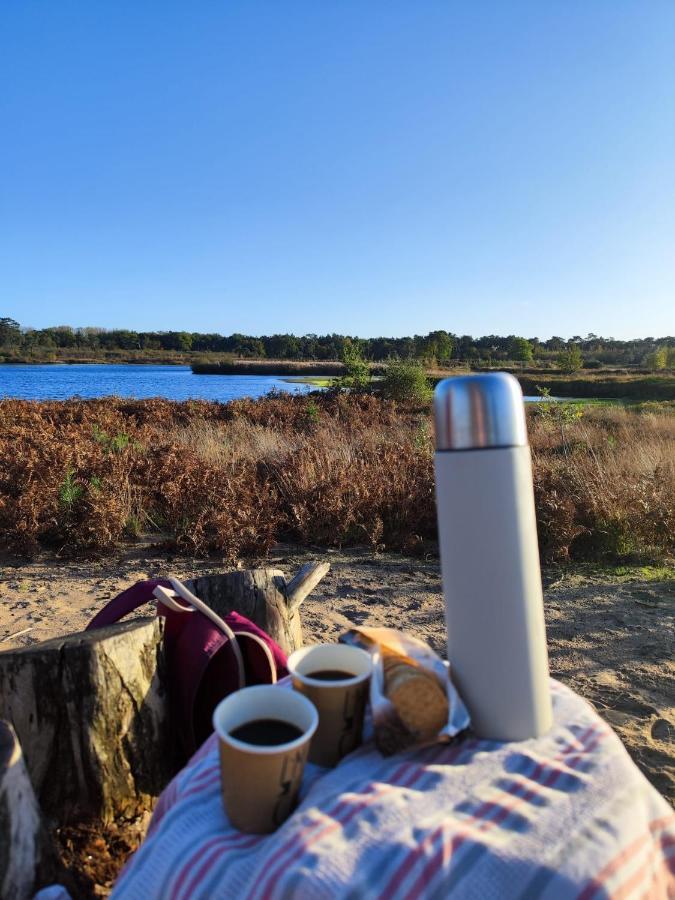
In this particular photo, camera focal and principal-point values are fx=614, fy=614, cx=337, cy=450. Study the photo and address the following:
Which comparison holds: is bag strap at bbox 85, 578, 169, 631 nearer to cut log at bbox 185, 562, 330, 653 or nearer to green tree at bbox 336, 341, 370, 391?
cut log at bbox 185, 562, 330, 653

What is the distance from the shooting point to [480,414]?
1.01 m

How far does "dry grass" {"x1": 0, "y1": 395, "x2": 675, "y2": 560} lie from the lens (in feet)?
18.2

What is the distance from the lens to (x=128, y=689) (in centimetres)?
183

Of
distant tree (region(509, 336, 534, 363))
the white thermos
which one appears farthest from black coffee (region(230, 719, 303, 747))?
distant tree (region(509, 336, 534, 363))

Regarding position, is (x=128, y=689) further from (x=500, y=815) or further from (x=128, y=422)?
(x=128, y=422)

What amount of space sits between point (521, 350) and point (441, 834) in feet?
279

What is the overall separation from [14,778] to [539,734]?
1.08 meters

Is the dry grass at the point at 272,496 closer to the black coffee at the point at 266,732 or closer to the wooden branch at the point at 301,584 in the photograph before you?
the wooden branch at the point at 301,584

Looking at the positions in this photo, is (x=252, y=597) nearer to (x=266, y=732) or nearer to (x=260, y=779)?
(x=266, y=732)

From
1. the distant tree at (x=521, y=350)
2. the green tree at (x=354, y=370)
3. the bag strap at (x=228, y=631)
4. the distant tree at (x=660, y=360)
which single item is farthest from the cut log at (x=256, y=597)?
the distant tree at (x=521, y=350)

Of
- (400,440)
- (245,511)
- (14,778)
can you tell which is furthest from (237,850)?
(400,440)

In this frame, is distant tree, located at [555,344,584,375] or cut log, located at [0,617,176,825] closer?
cut log, located at [0,617,176,825]

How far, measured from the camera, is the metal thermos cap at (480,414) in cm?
101

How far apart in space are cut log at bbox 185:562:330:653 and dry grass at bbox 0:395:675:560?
2.78 metres
